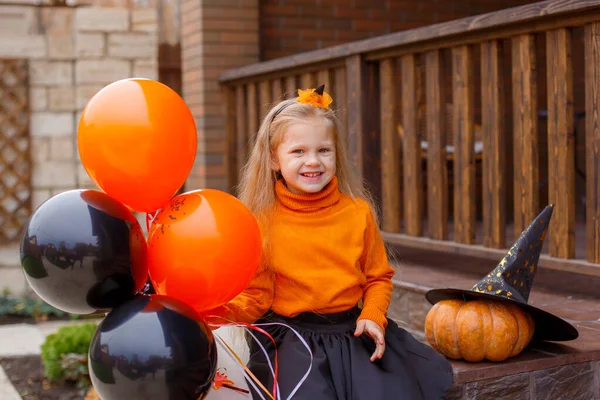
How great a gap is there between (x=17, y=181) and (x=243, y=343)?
454cm

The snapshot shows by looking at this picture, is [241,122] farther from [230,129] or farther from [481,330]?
[481,330]

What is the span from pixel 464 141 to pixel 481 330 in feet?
4.69

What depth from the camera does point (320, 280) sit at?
7.91ft

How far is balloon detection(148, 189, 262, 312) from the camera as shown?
2.04 metres

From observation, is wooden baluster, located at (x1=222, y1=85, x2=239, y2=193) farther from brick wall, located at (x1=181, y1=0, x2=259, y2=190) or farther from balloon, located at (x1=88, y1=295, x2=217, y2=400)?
balloon, located at (x1=88, y1=295, x2=217, y2=400)

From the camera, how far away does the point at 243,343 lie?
2.58 metres

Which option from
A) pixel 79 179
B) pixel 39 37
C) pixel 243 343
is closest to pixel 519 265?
pixel 243 343

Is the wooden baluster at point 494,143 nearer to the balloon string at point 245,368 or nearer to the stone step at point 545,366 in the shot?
the stone step at point 545,366

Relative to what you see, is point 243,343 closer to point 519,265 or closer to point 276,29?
point 519,265

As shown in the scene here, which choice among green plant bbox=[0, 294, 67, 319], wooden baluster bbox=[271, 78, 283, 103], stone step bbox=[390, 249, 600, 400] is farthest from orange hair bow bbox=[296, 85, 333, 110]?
green plant bbox=[0, 294, 67, 319]

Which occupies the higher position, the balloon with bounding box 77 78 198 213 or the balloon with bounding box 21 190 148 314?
the balloon with bounding box 77 78 198 213

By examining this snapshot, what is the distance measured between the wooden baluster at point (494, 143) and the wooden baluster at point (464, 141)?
11 centimetres

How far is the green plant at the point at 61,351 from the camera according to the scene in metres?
4.47

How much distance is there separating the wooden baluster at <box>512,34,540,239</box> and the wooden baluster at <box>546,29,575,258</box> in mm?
124
